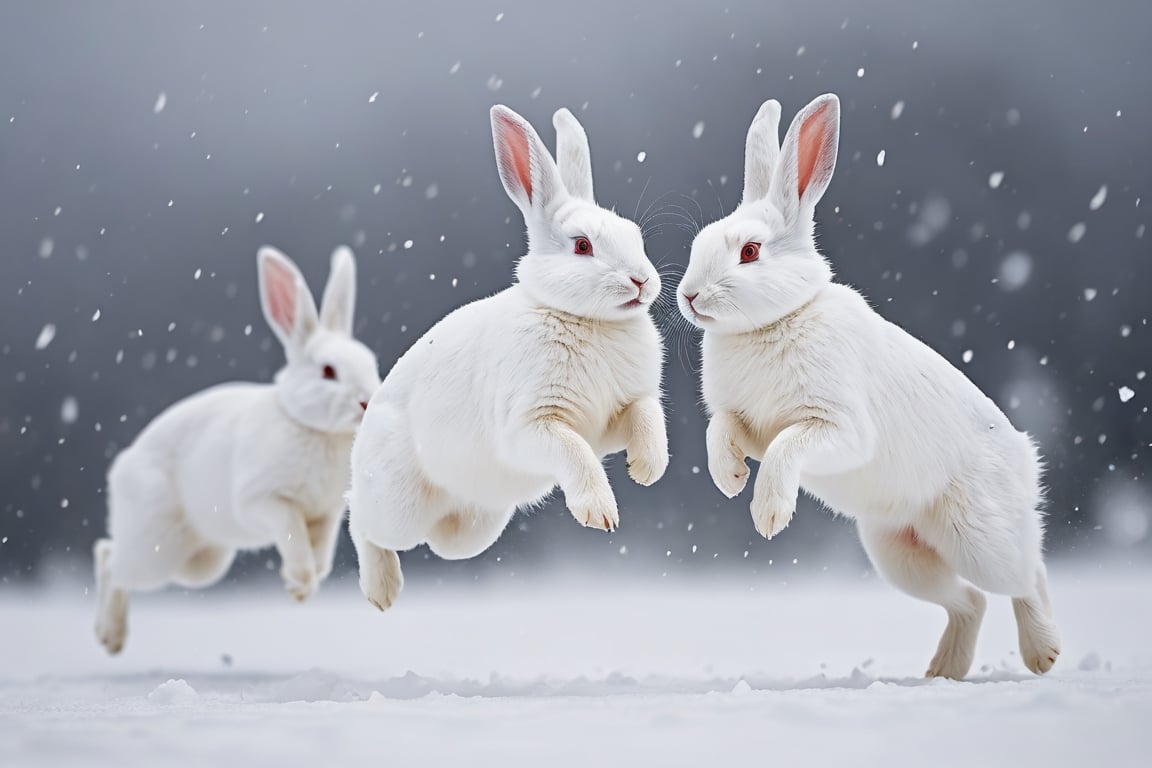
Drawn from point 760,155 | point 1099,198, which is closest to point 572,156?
point 760,155

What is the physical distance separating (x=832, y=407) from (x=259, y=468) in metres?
2.44

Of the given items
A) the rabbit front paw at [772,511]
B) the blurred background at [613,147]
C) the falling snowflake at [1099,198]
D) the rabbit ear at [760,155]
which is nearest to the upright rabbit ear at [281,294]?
the blurred background at [613,147]

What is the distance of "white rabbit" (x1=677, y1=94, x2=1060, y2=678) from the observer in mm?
2586

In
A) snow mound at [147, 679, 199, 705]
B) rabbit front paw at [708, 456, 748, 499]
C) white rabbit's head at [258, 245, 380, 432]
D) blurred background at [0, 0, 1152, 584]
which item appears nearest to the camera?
rabbit front paw at [708, 456, 748, 499]

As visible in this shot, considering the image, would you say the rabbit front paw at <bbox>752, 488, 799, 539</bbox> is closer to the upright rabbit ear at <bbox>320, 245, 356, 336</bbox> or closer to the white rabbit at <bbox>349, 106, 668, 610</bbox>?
the white rabbit at <bbox>349, 106, 668, 610</bbox>

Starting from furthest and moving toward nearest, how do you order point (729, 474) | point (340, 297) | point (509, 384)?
point (340, 297), point (509, 384), point (729, 474)

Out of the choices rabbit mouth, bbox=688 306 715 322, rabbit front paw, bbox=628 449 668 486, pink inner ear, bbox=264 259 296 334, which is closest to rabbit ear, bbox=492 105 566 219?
rabbit mouth, bbox=688 306 715 322

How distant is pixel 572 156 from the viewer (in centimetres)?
297

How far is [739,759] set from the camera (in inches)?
87.7

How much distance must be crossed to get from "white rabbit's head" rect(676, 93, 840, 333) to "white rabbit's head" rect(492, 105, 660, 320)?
15cm

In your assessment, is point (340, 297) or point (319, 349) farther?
point (340, 297)

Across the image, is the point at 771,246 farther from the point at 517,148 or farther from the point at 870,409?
the point at 517,148

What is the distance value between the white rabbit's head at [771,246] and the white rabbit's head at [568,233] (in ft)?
0.49

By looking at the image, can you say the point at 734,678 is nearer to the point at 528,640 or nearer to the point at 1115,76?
the point at 528,640
